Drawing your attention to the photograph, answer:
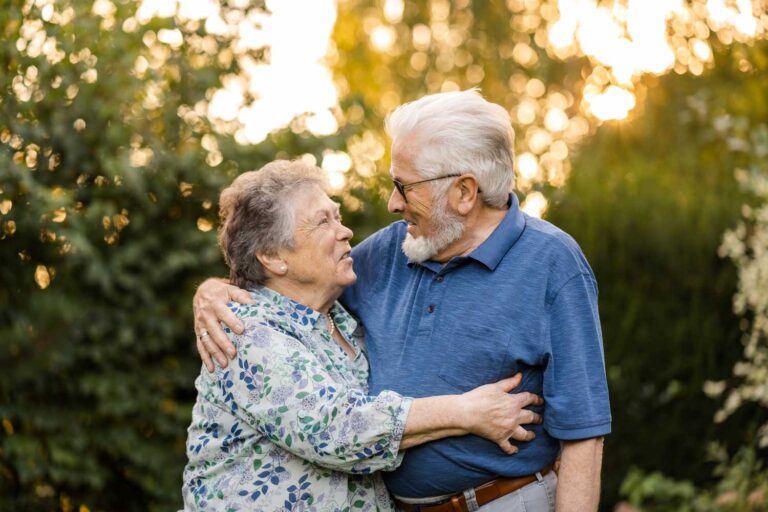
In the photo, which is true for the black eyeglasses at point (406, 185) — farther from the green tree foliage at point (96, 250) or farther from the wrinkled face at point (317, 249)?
the green tree foliage at point (96, 250)

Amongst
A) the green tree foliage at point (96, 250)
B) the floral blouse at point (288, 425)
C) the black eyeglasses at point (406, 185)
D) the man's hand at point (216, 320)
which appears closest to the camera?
the floral blouse at point (288, 425)

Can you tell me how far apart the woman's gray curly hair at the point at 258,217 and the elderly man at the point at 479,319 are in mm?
108

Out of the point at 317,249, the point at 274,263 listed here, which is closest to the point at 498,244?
the point at 317,249

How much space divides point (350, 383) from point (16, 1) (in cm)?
223

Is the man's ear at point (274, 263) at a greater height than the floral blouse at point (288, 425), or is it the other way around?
the man's ear at point (274, 263)

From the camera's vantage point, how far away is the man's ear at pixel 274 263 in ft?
8.80

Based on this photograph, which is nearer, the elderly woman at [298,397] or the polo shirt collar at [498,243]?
the elderly woman at [298,397]

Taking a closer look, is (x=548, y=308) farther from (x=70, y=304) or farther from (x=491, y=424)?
(x=70, y=304)

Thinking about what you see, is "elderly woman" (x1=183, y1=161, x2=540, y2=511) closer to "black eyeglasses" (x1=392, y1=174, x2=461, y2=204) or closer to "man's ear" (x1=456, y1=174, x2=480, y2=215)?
"black eyeglasses" (x1=392, y1=174, x2=461, y2=204)

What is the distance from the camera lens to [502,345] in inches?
97.0

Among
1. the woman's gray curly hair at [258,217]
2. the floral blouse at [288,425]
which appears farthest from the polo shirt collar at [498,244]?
the woman's gray curly hair at [258,217]

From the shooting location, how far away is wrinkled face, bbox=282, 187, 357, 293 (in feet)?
8.81

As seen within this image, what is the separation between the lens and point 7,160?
3.47m

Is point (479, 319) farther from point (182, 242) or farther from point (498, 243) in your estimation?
point (182, 242)
